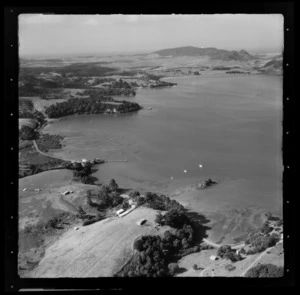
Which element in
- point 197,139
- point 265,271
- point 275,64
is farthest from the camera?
point 197,139

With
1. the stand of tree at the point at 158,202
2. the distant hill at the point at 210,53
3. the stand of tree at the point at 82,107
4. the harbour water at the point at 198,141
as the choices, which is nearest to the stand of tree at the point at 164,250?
the stand of tree at the point at 158,202

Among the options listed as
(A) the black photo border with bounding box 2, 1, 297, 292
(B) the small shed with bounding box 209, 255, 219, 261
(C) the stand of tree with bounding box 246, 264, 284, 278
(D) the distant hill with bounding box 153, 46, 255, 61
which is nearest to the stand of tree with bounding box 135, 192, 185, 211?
(B) the small shed with bounding box 209, 255, 219, 261

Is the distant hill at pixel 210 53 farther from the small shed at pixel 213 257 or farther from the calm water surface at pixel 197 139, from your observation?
the small shed at pixel 213 257

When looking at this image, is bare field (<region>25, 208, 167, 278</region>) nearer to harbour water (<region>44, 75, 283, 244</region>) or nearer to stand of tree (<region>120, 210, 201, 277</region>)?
stand of tree (<region>120, 210, 201, 277</region>)

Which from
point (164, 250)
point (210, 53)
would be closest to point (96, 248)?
point (164, 250)

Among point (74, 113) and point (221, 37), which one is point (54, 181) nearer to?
point (74, 113)
